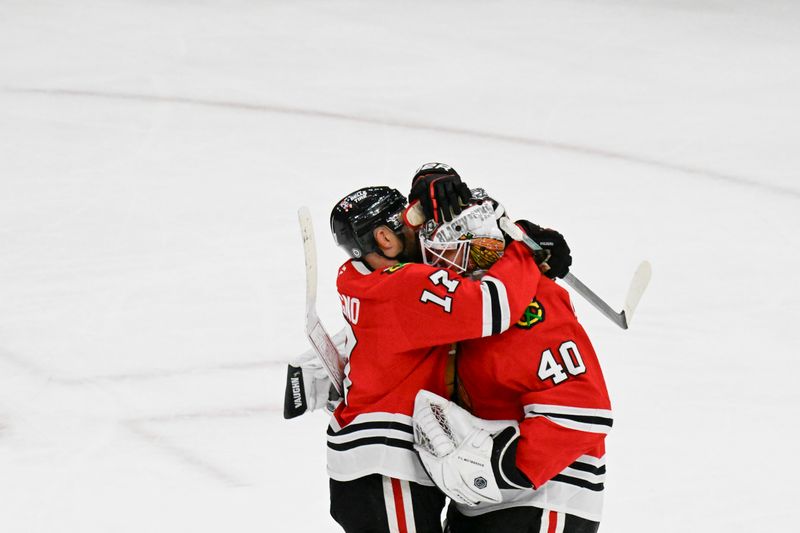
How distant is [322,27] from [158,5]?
127 cm

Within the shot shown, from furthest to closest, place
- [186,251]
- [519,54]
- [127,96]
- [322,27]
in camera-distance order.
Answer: [322,27]
[519,54]
[127,96]
[186,251]

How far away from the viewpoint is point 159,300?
14.6ft

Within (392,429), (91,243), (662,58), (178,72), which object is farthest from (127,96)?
(392,429)

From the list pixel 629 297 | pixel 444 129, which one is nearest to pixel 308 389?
pixel 629 297

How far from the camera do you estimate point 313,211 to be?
17.3 ft

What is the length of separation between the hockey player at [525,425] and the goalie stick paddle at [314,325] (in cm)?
28

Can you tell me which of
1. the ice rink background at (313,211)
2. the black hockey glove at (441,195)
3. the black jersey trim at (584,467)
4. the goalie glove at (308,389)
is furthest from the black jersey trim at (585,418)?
the ice rink background at (313,211)

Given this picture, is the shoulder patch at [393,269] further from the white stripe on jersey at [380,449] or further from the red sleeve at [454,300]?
the white stripe on jersey at [380,449]

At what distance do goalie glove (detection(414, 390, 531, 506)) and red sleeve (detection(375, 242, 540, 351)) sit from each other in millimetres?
146

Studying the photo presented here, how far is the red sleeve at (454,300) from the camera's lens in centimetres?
219

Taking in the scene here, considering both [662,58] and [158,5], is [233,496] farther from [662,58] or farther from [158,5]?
[158,5]

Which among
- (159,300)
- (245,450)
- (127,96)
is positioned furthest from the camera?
(127,96)

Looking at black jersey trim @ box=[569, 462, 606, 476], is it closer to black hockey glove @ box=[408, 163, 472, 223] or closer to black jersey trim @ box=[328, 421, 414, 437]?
black jersey trim @ box=[328, 421, 414, 437]

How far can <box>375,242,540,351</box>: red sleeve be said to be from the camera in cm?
219
